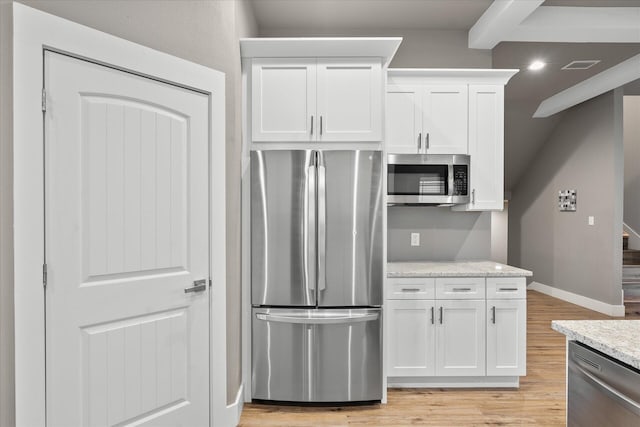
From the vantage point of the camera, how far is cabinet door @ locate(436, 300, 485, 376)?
296 cm

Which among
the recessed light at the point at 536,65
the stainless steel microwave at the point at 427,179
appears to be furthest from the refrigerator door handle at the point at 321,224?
the recessed light at the point at 536,65

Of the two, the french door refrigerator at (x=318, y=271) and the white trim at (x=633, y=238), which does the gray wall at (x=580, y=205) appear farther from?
the french door refrigerator at (x=318, y=271)

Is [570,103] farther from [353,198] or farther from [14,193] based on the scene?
[14,193]

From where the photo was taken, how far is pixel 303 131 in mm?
2820

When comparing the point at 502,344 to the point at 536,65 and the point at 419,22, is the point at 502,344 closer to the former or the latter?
the point at 419,22

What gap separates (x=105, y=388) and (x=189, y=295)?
59 centimetres

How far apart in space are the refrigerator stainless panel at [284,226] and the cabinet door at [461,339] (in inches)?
42.5

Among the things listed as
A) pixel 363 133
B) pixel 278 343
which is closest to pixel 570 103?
pixel 363 133

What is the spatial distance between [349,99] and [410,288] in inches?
59.2

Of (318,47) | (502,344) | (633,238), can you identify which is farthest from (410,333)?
(633,238)

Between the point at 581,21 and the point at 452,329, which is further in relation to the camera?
the point at 581,21

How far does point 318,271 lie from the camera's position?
2711 mm

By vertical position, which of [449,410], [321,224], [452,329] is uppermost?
[321,224]

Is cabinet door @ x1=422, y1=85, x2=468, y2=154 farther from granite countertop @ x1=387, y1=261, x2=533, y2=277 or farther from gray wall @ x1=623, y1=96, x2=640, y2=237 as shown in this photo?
gray wall @ x1=623, y1=96, x2=640, y2=237
